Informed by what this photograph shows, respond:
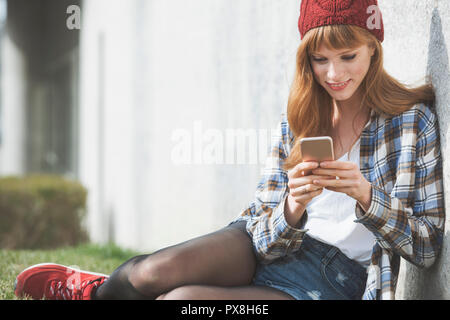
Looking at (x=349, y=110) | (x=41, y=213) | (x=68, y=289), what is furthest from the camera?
(x=41, y=213)

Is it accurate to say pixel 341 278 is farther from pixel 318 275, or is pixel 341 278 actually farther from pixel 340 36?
pixel 340 36

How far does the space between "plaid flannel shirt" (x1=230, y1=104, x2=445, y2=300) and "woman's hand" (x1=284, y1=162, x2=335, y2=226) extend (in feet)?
0.16

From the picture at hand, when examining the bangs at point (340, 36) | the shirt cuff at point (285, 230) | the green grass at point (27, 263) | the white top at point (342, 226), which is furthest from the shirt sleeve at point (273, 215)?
the green grass at point (27, 263)

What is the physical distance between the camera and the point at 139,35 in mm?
4500

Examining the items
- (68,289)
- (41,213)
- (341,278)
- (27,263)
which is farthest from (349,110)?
(41,213)

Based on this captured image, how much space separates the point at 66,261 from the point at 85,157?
128 inches

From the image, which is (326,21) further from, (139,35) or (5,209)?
(5,209)

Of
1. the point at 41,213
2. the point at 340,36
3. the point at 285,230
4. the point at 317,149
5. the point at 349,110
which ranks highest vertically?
the point at 340,36

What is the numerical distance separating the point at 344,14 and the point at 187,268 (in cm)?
94

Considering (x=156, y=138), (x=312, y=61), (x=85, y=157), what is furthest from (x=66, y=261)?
(x=85, y=157)

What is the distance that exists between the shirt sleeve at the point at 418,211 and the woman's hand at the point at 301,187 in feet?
0.47

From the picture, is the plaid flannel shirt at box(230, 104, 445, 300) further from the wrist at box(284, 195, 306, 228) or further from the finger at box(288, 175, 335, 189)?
the finger at box(288, 175, 335, 189)

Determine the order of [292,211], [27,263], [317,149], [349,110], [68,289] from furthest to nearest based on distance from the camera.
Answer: [27,263] < [68,289] < [349,110] < [292,211] < [317,149]

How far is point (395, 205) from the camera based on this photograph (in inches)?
59.6
